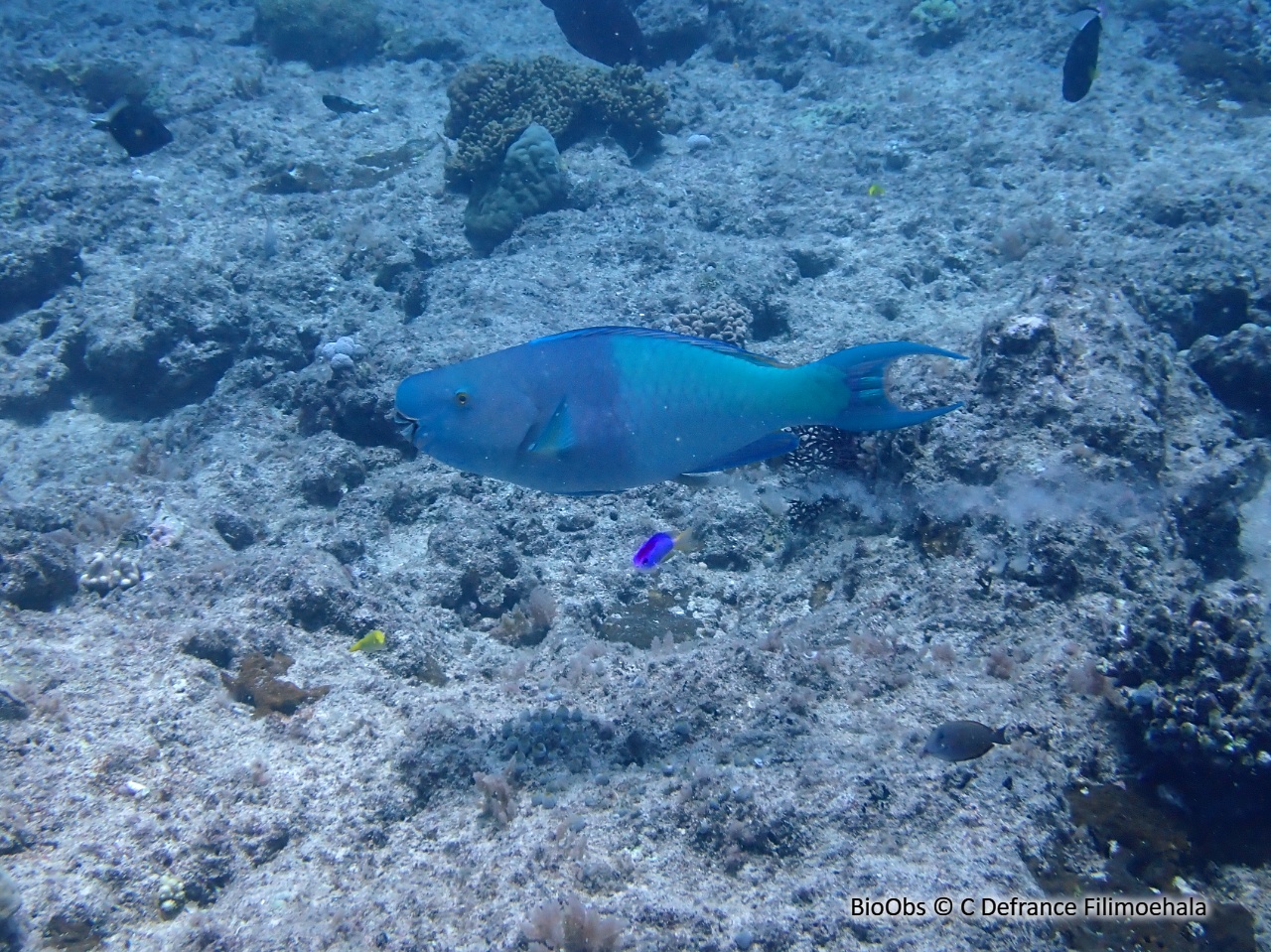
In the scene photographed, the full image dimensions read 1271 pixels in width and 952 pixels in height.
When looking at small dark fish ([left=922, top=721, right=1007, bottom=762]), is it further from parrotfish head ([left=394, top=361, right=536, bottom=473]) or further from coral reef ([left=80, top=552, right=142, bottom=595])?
coral reef ([left=80, top=552, right=142, bottom=595])

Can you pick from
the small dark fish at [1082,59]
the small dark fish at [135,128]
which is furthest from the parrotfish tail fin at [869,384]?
the small dark fish at [135,128]

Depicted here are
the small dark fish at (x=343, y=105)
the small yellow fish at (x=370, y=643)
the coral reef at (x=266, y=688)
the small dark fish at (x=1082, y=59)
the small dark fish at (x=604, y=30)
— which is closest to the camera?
the coral reef at (x=266, y=688)

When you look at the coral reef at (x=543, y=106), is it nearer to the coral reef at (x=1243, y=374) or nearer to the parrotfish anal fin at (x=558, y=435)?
the coral reef at (x=1243, y=374)

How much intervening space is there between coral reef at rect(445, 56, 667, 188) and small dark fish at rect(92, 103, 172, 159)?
3.91 m

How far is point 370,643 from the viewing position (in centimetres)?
391

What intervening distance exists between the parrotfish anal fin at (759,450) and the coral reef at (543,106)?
27.0ft

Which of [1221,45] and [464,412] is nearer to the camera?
[464,412]

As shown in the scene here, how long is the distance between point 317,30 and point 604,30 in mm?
5905

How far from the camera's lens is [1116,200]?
24.3ft

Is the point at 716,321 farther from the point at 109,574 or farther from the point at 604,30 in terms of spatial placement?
the point at 604,30

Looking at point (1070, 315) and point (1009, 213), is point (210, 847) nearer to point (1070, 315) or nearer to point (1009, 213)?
point (1070, 315)

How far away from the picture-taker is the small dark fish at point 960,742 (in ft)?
8.58

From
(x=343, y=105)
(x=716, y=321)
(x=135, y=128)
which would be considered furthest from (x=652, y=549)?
(x=343, y=105)

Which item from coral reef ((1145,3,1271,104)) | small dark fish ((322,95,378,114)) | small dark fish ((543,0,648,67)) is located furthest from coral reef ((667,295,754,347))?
coral reef ((1145,3,1271,104))
